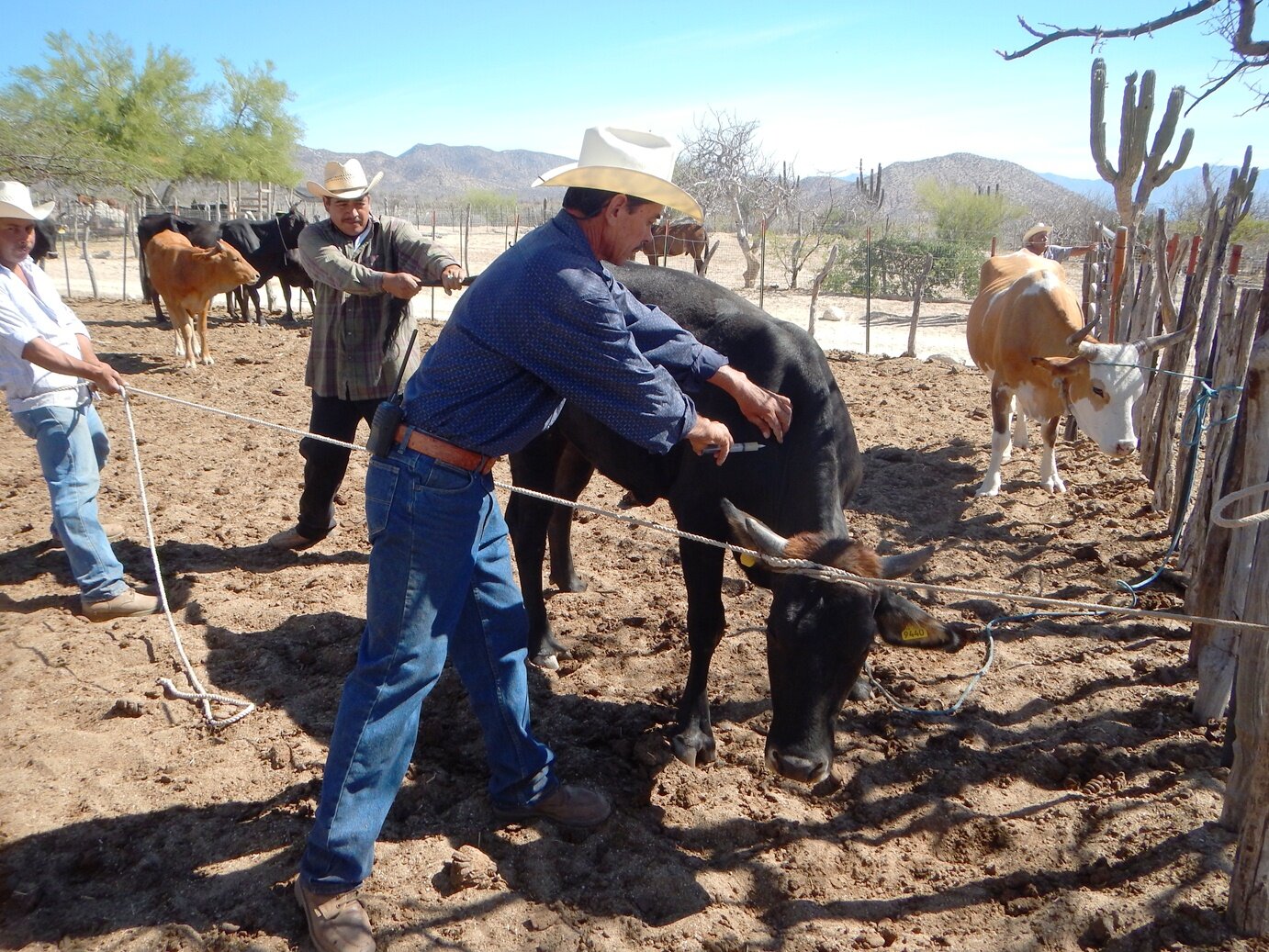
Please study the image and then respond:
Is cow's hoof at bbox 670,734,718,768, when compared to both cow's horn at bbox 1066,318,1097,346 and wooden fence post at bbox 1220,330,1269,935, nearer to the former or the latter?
wooden fence post at bbox 1220,330,1269,935

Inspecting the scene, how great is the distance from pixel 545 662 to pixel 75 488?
245 centimetres

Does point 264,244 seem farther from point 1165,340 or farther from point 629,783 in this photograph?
point 629,783

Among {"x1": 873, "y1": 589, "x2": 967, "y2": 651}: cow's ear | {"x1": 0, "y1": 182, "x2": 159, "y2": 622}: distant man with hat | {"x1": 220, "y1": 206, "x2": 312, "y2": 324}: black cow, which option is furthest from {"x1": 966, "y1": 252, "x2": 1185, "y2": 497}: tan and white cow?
{"x1": 220, "y1": 206, "x2": 312, "y2": 324}: black cow

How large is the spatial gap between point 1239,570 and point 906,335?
14351mm

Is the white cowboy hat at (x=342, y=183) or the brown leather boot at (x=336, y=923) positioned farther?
the white cowboy hat at (x=342, y=183)

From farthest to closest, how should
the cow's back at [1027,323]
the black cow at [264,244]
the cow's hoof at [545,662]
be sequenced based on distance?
the black cow at [264,244]
the cow's back at [1027,323]
the cow's hoof at [545,662]

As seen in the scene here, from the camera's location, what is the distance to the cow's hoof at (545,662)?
423cm

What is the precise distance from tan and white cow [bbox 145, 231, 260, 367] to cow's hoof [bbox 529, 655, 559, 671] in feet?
28.6

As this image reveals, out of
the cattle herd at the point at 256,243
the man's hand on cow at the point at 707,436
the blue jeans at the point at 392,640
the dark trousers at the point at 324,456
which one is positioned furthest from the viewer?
the cattle herd at the point at 256,243

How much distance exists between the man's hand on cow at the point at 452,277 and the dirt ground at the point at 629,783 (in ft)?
5.78

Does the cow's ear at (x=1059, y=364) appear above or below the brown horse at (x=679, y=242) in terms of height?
below

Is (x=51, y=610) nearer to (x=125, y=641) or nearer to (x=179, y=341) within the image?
(x=125, y=641)

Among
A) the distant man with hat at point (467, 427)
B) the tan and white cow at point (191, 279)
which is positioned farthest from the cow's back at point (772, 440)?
the tan and white cow at point (191, 279)

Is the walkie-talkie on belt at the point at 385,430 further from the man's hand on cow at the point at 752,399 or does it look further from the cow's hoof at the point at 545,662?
the cow's hoof at the point at 545,662
